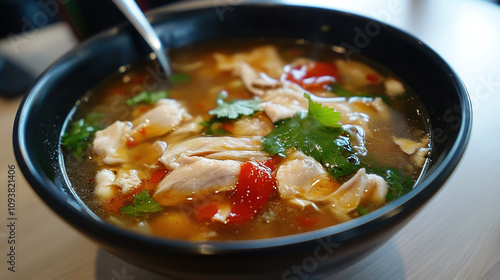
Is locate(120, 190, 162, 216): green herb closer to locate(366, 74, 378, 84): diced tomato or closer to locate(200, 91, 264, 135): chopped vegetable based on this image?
locate(200, 91, 264, 135): chopped vegetable

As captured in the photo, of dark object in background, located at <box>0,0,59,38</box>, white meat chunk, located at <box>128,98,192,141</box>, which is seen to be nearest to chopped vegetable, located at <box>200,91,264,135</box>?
white meat chunk, located at <box>128,98,192,141</box>

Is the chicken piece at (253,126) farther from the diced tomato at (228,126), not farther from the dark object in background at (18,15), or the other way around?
the dark object in background at (18,15)

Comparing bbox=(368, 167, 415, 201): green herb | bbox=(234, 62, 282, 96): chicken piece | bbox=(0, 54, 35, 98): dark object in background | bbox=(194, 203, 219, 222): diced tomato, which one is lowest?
bbox=(0, 54, 35, 98): dark object in background

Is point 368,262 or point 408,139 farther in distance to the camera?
point 408,139

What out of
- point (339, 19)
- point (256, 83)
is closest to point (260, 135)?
point (256, 83)

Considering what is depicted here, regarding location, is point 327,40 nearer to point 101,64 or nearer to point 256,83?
point 256,83

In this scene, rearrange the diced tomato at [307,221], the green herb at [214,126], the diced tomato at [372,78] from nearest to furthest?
the diced tomato at [307,221]
the green herb at [214,126]
the diced tomato at [372,78]

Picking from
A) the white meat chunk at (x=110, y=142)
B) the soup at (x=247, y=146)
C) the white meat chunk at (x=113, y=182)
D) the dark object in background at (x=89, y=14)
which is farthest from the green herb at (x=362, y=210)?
the dark object in background at (x=89, y=14)
